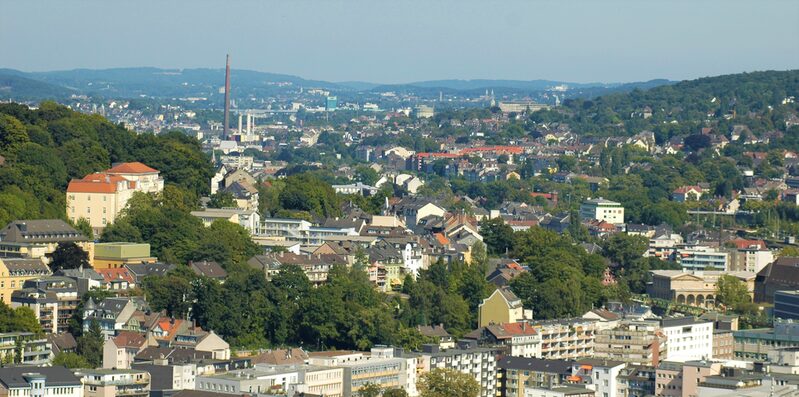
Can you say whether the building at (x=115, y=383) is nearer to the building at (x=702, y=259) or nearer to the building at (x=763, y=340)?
the building at (x=763, y=340)

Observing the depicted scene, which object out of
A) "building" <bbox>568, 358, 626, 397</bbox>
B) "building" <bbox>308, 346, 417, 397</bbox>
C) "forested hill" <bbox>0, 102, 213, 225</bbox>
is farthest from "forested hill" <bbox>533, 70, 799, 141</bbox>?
"building" <bbox>308, 346, 417, 397</bbox>

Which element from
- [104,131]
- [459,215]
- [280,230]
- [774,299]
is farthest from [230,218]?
[774,299]

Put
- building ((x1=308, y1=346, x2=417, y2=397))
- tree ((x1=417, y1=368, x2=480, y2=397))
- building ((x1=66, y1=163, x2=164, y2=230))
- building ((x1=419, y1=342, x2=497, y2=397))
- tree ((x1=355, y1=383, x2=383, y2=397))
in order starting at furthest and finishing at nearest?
building ((x1=66, y1=163, x2=164, y2=230)), building ((x1=419, y1=342, x2=497, y2=397)), building ((x1=308, y1=346, x2=417, y2=397)), tree ((x1=417, y1=368, x2=480, y2=397)), tree ((x1=355, y1=383, x2=383, y2=397))

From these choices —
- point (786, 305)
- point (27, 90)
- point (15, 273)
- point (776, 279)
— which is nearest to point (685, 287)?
point (776, 279)

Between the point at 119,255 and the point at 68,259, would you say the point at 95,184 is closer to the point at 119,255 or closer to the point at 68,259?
the point at 119,255

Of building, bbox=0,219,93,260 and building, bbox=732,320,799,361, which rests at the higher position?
building, bbox=0,219,93,260

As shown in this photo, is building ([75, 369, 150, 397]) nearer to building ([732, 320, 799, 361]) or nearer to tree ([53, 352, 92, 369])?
tree ([53, 352, 92, 369])

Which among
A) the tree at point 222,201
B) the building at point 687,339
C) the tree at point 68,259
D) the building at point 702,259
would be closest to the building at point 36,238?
the tree at point 68,259
